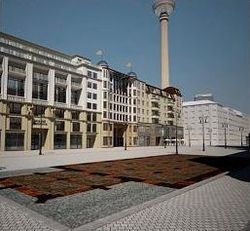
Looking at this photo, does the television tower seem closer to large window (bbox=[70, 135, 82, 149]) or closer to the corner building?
the corner building

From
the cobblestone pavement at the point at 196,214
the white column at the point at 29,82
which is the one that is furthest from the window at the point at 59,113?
the cobblestone pavement at the point at 196,214

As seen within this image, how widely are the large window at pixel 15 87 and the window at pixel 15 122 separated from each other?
15.9 feet

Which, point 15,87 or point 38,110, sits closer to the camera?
point 15,87

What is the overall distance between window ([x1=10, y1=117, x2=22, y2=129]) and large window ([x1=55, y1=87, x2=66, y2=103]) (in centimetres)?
1066

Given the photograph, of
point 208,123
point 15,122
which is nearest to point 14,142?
point 15,122

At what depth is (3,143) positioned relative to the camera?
142ft

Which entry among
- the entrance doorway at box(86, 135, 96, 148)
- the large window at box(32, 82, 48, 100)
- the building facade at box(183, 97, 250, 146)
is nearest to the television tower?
the building facade at box(183, 97, 250, 146)

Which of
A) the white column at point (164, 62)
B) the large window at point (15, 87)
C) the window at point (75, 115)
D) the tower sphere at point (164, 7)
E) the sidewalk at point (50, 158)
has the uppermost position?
the tower sphere at point (164, 7)

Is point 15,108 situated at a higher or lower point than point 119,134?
higher

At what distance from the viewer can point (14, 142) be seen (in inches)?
1795

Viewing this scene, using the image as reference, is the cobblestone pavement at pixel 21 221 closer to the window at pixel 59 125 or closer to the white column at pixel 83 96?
the window at pixel 59 125

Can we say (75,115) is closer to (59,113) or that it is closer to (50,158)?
(59,113)

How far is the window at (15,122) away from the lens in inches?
1782

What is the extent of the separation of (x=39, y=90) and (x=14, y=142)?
1186 cm
